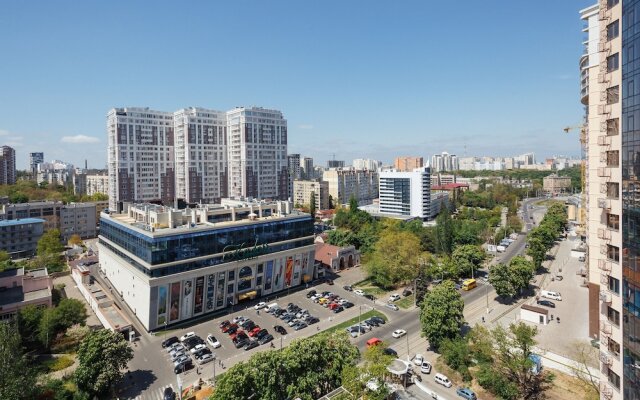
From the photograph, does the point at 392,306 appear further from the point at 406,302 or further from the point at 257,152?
the point at 257,152

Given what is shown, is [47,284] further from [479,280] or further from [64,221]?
[479,280]

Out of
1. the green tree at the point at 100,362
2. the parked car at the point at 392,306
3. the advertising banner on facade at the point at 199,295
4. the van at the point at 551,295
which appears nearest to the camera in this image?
the green tree at the point at 100,362

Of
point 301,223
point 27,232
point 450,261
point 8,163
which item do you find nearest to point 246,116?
point 301,223

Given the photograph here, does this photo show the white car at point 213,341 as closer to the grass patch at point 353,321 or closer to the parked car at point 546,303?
the grass patch at point 353,321

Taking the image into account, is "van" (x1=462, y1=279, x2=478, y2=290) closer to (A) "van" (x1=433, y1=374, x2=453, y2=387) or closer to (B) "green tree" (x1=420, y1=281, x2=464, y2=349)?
(B) "green tree" (x1=420, y1=281, x2=464, y2=349)

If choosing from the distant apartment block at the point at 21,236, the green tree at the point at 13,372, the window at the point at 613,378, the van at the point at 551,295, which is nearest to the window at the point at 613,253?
Result: the window at the point at 613,378
